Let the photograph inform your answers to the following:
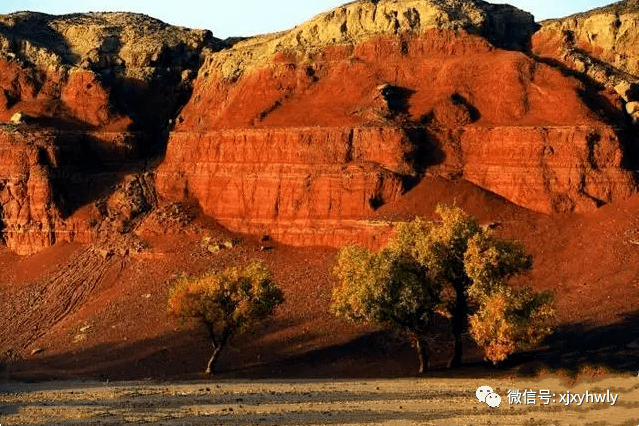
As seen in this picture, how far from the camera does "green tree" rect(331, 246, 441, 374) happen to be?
4316 centimetres

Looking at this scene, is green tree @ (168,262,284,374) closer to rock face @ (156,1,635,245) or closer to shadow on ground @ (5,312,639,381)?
shadow on ground @ (5,312,639,381)

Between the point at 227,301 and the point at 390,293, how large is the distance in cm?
873

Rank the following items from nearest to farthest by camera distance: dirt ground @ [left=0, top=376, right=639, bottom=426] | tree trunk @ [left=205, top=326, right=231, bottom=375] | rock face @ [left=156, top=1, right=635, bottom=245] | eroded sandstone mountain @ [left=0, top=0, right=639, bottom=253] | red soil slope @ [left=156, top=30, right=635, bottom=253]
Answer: dirt ground @ [left=0, top=376, right=639, bottom=426] < tree trunk @ [left=205, top=326, right=231, bottom=375] < red soil slope @ [left=156, top=30, right=635, bottom=253] < rock face @ [left=156, top=1, right=635, bottom=245] < eroded sandstone mountain @ [left=0, top=0, right=639, bottom=253]

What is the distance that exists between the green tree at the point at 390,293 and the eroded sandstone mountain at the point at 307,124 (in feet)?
51.0

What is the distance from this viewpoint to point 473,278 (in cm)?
4278

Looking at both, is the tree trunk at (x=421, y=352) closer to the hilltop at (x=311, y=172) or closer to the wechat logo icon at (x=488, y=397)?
the hilltop at (x=311, y=172)

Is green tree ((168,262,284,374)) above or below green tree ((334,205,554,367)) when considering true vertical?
below

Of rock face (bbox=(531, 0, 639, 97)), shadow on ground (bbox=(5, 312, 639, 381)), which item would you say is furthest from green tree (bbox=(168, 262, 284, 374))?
rock face (bbox=(531, 0, 639, 97))

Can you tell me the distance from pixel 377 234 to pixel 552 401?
2623 centimetres

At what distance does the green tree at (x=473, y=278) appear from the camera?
41406 mm

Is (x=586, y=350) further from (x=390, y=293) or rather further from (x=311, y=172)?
(x=311, y=172)

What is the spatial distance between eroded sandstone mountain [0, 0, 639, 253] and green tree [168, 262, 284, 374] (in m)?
14.1

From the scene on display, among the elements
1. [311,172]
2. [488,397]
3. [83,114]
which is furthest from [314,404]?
[83,114]

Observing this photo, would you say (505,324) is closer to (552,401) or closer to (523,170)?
(552,401)
